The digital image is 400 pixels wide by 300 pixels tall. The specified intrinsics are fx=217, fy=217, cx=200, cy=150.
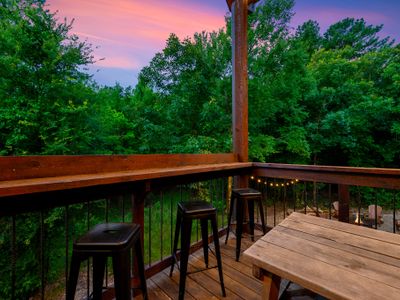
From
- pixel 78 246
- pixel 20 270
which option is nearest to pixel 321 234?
pixel 78 246

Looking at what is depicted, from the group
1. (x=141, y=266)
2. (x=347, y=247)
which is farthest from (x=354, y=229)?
(x=141, y=266)

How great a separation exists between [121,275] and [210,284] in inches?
41.3

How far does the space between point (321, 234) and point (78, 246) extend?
4.29 ft

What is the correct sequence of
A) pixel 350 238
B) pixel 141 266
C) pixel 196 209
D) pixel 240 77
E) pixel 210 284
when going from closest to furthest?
1. pixel 350 238
2. pixel 141 266
3. pixel 196 209
4. pixel 210 284
5. pixel 240 77

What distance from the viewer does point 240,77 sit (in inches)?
114

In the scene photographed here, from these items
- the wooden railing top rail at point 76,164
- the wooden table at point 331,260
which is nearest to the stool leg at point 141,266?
the wooden railing top rail at point 76,164

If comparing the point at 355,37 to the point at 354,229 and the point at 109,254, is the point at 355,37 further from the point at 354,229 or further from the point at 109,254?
the point at 109,254

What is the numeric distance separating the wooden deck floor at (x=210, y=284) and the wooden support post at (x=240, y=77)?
1361 millimetres

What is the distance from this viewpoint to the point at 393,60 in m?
8.12

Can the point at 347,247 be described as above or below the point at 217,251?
above

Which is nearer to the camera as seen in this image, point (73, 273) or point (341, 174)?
point (73, 273)

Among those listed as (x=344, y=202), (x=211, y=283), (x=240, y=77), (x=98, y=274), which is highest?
(x=240, y=77)

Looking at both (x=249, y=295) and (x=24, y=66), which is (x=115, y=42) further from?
(x=249, y=295)

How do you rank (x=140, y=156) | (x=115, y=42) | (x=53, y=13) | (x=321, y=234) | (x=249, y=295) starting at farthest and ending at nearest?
1. (x=53, y=13)
2. (x=115, y=42)
3. (x=140, y=156)
4. (x=249, y=295)
5. (x=321, y=234)
